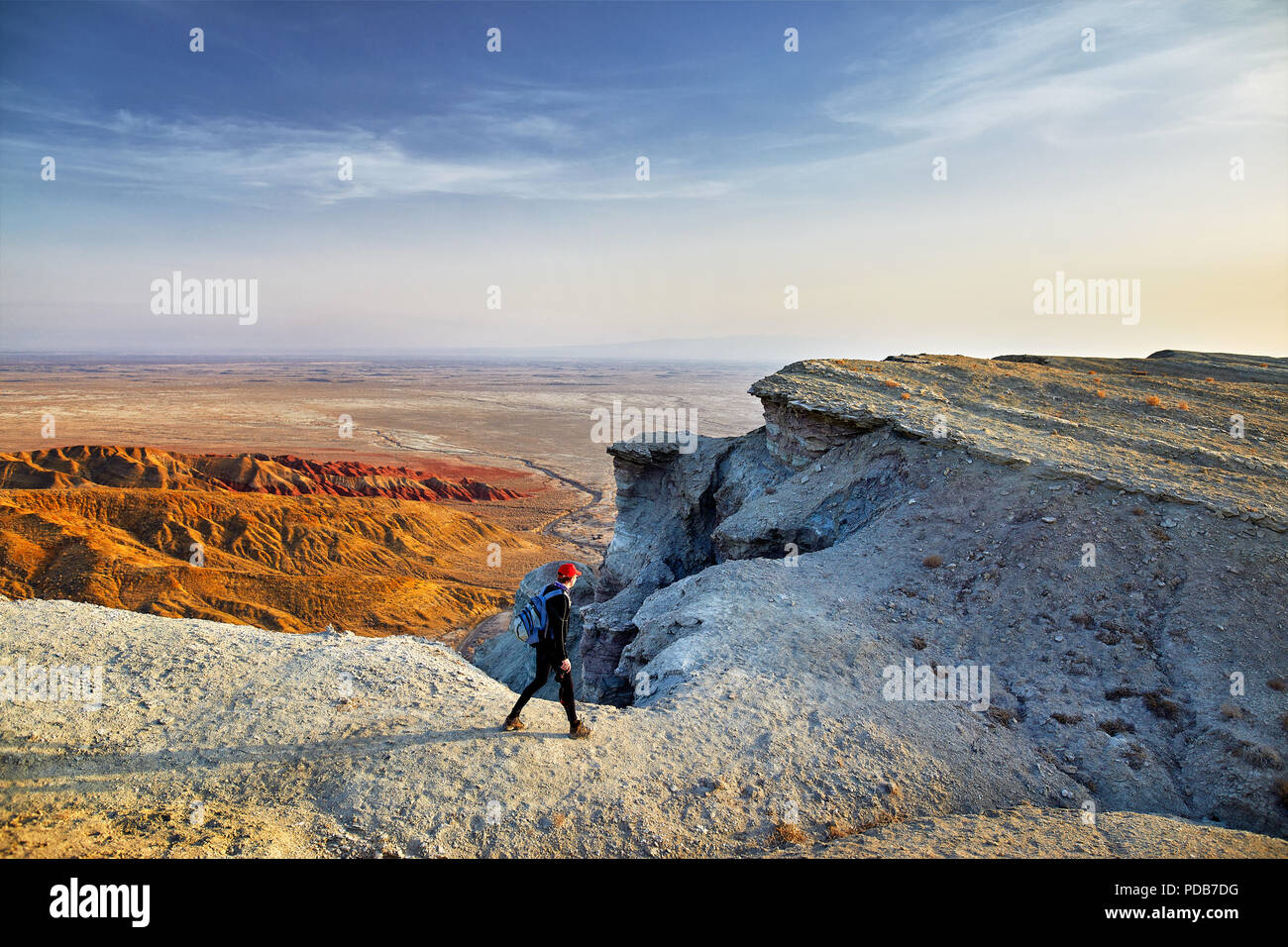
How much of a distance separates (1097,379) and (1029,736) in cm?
1942

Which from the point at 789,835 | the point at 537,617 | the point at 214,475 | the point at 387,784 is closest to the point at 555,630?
the point at 537,617

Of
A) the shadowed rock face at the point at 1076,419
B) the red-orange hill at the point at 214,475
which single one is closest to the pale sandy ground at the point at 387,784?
the shadowed rock face at the point at 1076,419

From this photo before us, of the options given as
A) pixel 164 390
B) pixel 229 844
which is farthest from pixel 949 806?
pixel 164 390

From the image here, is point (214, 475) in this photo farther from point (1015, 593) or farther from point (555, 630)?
point (1015, 593)

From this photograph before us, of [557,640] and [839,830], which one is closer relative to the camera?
[839,830]

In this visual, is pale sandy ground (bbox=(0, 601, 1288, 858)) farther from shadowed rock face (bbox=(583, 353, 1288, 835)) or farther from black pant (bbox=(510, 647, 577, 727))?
shadowed rock face (bbox=(583, 353, 1288, 835))

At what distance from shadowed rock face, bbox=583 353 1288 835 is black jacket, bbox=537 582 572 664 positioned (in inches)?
85.3

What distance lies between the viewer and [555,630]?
22.0 feet

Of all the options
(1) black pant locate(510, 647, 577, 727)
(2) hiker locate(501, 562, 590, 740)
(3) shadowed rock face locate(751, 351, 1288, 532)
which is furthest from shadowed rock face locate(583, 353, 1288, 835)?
(2) hiker locate(501, 562, 590, 740)

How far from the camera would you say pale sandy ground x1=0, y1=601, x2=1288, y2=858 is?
5.51 m

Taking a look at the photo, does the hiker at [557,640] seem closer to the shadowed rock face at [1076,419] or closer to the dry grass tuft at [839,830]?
the dry grass tuft at [839,830]

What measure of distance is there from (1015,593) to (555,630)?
27.8ft

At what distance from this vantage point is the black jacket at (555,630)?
6.70m
